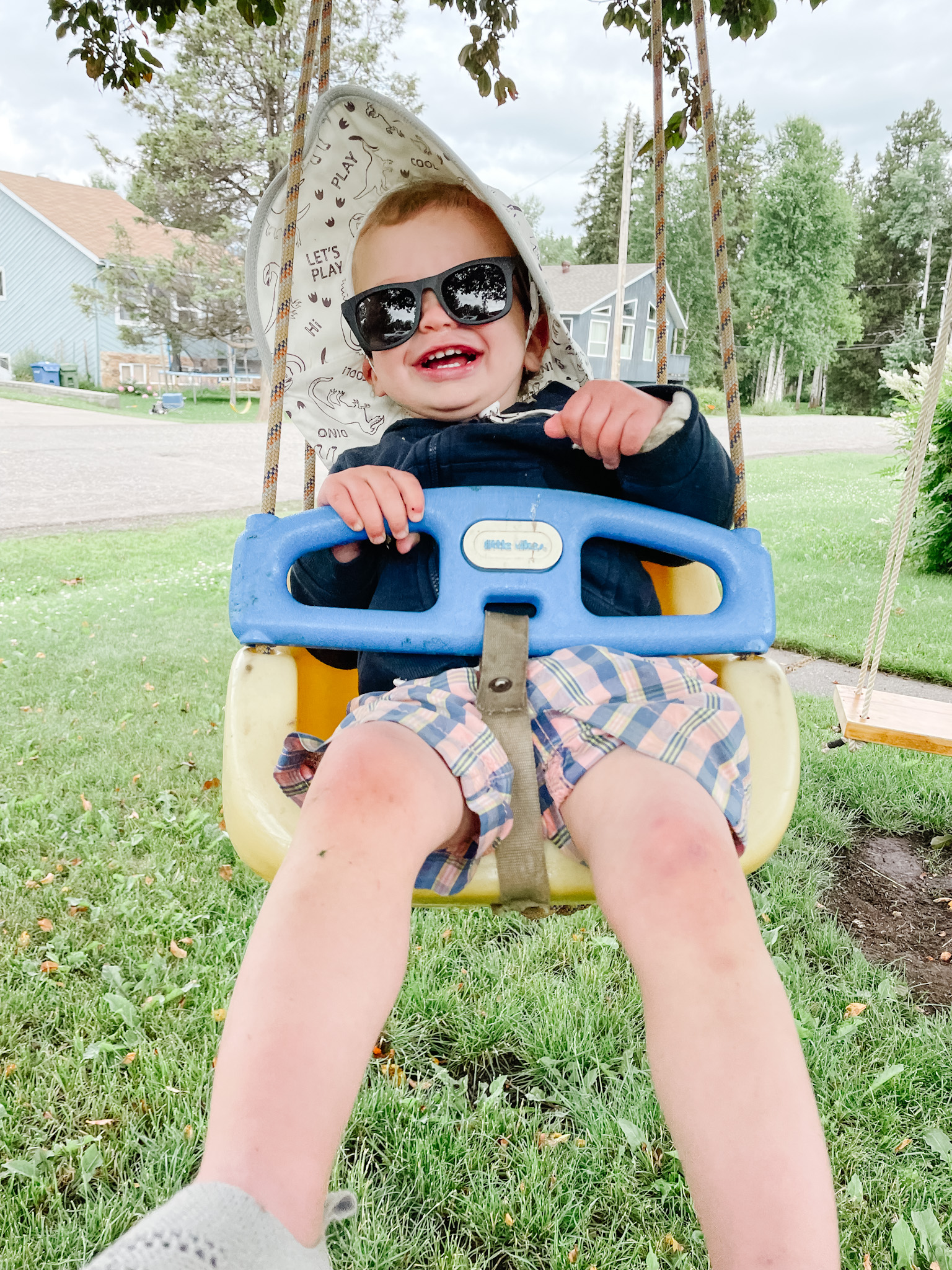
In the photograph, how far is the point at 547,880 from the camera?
122cm

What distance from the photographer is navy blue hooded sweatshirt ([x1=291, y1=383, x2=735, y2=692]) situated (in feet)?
4.73

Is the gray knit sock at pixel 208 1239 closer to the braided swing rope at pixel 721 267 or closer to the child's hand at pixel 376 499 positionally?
the child's hand at pixel 376 499

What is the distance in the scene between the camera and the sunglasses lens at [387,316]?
1582 mm

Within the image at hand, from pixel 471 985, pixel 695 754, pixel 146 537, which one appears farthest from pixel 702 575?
pixel 146 537

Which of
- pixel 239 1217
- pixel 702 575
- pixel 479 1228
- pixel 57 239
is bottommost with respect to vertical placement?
A: pixel 479 1228

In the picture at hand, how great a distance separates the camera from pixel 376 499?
138cm

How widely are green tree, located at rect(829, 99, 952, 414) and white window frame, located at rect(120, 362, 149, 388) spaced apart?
2776cm

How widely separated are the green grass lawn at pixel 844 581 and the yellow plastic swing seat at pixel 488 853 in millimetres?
3314

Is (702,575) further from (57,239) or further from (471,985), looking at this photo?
(57,239)

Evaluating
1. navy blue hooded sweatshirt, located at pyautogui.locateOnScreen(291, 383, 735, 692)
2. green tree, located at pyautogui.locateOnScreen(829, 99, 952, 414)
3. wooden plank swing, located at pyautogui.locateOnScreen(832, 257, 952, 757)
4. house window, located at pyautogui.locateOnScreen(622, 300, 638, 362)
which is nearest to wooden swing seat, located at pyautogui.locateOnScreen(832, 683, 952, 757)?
wooden plank swing, located at pyautogui.locateOnScreen(832, 257, 952, 757)

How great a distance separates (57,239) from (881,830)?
28.7 meters

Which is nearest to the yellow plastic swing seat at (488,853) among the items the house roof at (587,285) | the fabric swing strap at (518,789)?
the fabric swing strap at (518,789)

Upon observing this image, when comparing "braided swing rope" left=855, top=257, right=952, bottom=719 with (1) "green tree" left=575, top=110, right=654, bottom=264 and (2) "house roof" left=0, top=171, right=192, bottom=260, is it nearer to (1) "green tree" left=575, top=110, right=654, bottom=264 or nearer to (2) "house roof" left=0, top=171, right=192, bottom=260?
(2) "house roof" left=0, top=171, right=192, bottom=260

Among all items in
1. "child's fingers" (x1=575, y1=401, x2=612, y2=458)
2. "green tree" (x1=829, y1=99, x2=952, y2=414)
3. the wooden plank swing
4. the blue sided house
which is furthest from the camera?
"green tree" (x1=829, y1=99, x2=952, y2=414)
